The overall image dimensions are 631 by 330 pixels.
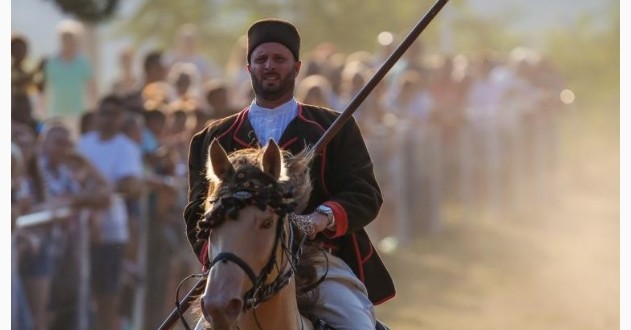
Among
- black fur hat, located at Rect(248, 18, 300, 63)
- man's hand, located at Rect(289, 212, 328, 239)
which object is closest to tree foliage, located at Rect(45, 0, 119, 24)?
black fur hat, located at Rect(248, 18, 300, 63)

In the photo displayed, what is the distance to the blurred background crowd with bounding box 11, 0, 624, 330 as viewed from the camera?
12.5m

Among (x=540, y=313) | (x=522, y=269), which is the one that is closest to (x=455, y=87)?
(x=522, y=269)

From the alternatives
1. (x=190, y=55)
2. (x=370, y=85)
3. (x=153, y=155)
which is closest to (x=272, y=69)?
(x=370, y=85)

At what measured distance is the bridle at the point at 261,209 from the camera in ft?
22.7

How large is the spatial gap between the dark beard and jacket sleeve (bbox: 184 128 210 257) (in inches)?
12.7

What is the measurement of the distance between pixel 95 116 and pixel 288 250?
679 centimetres

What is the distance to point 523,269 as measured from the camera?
2236cm

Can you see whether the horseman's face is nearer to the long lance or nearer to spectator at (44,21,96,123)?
the long lance

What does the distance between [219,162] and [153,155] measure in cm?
721

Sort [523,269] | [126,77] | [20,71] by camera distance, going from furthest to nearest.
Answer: [523,269], [126,77], [20,71]

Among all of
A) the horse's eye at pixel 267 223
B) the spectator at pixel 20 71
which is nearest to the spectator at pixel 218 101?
the spectator at pixel 20 71

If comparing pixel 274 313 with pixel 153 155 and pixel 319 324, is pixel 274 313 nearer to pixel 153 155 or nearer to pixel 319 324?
pixel 319 324

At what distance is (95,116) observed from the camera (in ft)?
45.3

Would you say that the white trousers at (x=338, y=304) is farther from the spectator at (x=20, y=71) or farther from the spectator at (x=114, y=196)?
the spectator at (x=20, y=71)
